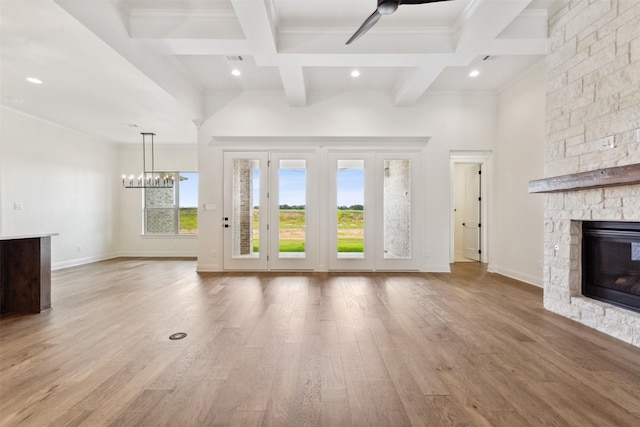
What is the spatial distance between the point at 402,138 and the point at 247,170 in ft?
10.4

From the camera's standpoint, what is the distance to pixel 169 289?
4.57 metres

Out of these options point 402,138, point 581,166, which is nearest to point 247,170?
point 402,138

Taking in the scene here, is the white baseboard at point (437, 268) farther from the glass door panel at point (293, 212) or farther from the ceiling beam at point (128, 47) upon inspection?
the ceiling beam at point (128, 47)

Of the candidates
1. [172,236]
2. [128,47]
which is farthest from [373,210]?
[172,236]

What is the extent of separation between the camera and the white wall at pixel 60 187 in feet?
18.5

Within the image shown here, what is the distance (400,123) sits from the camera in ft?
19.1

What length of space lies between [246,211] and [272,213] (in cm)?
53

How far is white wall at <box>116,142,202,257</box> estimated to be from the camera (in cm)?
834

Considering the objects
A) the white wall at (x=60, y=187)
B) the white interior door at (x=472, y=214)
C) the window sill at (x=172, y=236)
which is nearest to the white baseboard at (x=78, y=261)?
the white wall at (x=60, y=187)

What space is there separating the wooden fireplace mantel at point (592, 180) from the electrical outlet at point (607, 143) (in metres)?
0.31

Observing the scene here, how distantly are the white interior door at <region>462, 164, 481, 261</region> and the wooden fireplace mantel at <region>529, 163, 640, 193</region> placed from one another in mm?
4081

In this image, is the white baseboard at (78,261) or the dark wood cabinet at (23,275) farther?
the white baseboard at (78,261)

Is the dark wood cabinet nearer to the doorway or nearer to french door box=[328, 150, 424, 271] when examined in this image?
french door box=[328, 150, 424, 271]

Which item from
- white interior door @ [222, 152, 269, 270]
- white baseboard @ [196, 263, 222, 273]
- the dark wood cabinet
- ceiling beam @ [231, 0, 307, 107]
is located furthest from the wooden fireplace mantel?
the dark wood cabinet
